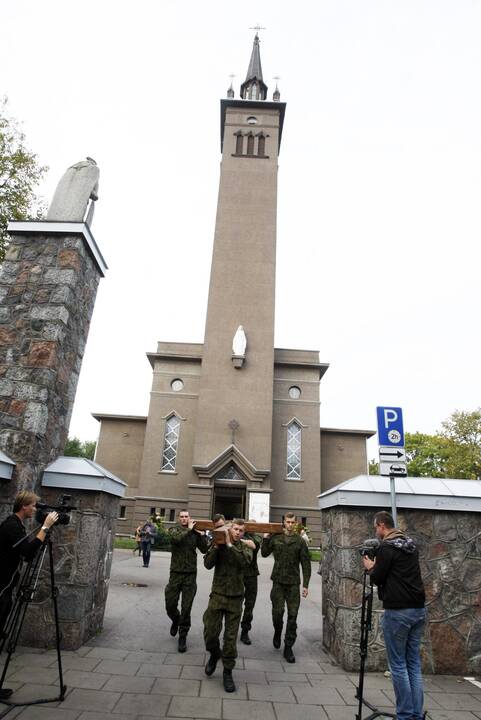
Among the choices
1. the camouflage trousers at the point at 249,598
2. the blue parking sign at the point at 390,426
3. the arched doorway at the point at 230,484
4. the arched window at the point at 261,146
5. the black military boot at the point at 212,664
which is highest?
the arched window at the point at 261,146

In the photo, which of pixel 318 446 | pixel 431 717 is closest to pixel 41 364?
pixel 431 717

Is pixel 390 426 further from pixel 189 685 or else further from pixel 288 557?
pixel 189 685

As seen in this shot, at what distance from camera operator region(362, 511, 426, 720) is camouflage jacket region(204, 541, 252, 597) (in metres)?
1.71

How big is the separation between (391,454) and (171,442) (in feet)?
71.5

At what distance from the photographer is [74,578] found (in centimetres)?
550

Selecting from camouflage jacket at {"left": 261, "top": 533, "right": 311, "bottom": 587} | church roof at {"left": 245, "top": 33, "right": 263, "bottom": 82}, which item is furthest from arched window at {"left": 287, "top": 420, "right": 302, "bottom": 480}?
church roof at {"left": 245, "top": 33, "right": 263, "bottom": 82}

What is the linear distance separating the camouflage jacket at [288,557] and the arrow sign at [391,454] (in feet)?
6.84

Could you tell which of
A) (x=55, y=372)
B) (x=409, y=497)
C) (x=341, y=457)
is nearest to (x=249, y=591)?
(x=409, y=497)

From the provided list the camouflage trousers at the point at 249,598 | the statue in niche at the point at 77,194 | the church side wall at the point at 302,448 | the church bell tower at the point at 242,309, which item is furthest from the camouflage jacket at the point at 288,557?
the church side wall at the point at 302,448

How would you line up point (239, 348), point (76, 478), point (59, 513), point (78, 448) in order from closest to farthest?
point (59, 513) < point (76, 478) < point (239, 348) < point (78, 448)

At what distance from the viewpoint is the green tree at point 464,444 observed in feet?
114

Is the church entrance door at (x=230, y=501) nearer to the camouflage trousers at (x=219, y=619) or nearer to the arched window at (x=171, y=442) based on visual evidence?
the arched window at (x=171, y=442)

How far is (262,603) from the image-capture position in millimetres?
9883

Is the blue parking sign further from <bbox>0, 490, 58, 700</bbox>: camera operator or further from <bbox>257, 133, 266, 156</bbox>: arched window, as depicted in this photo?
<bbox>257, 133, 266, 156</bbox>: arched window
